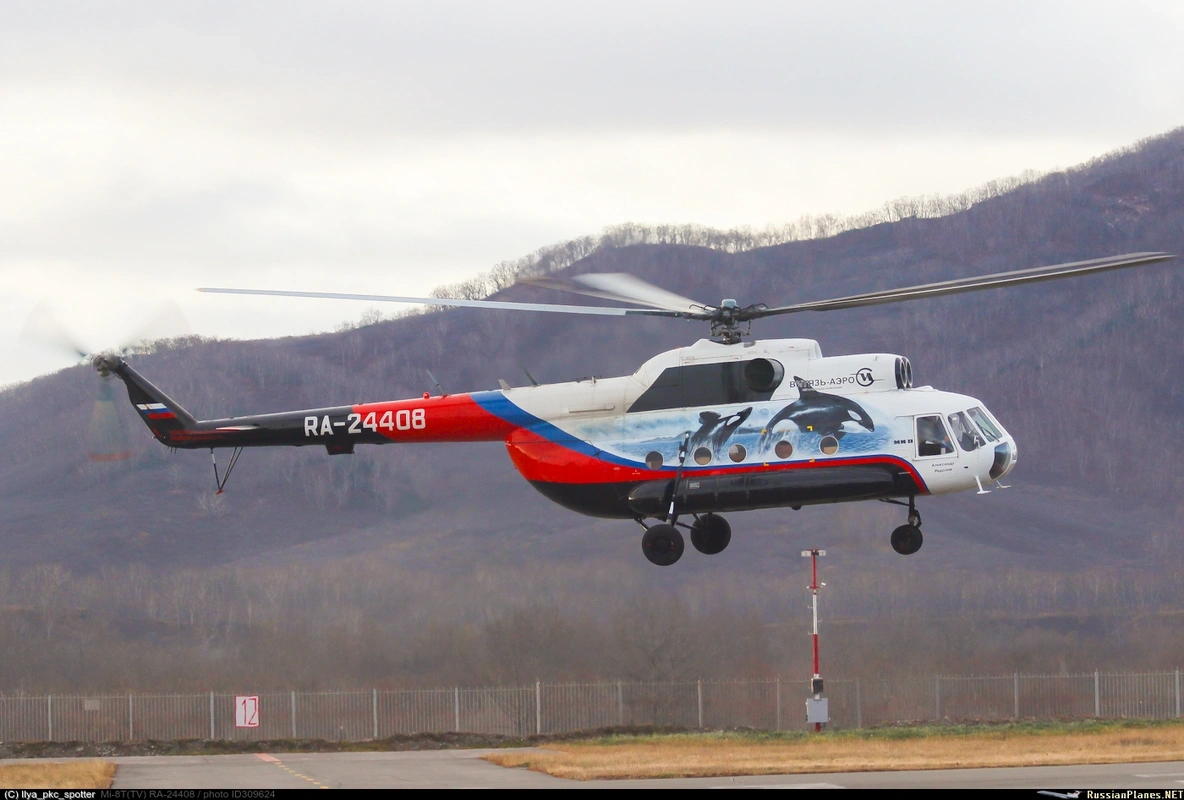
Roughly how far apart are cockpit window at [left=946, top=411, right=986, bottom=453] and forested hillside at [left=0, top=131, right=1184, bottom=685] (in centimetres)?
4491

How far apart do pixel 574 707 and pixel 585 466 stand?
38.9 m

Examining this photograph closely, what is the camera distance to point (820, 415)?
1203 inches

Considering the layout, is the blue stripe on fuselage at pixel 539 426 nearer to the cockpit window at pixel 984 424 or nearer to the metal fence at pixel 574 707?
the cockpit window at pixel 984 424

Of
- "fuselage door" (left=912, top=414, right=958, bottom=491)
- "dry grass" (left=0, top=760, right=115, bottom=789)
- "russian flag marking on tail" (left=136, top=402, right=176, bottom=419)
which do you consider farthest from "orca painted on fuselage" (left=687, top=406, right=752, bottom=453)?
"dry grass" (left=0, top=760, right=115, bottom=789)

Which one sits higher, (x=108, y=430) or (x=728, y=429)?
(x=108, y=430)

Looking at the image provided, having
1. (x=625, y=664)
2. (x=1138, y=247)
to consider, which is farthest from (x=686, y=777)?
(x=1138, y=247)

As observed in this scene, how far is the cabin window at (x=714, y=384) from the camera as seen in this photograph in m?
31.0

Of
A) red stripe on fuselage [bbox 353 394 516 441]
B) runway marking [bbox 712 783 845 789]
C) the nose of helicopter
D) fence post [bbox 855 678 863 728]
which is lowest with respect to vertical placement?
fence post [bbox 855 678 863 728]

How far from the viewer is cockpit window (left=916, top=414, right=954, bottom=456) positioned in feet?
98.9

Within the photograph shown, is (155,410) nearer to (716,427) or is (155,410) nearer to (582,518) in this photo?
(716,427)

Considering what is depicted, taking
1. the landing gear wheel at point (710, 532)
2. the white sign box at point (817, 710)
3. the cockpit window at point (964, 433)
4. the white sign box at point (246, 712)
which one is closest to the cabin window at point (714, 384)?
the landing gear wheel at point (710, 532)

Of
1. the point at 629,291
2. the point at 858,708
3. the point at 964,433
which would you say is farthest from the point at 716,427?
the point at 858,708

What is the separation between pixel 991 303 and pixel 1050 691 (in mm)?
95810

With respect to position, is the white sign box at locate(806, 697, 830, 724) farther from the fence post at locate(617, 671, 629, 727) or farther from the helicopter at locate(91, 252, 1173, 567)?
the helicopter at locate(91, 252, 1173, 567)
